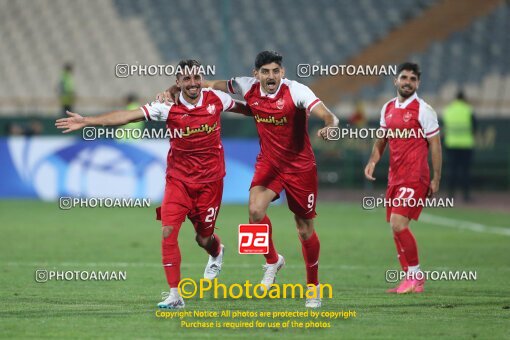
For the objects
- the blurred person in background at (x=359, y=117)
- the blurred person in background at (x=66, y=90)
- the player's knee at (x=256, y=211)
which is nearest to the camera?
the player's knee at (x=256, y=211)

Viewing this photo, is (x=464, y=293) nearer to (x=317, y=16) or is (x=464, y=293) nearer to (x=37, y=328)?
(x=37, y=328)

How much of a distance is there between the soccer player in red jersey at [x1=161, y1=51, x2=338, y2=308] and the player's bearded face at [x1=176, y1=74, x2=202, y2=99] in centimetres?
18

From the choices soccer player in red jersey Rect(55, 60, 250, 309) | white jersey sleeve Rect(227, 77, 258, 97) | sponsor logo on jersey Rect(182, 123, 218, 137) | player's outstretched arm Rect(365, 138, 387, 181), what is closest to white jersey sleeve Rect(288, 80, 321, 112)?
white jersey sleeve Rect(227, 77, 258, 97)

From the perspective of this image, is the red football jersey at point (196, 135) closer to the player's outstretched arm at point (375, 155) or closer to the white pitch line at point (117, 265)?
the player's outstretched arm at point (375, 155)

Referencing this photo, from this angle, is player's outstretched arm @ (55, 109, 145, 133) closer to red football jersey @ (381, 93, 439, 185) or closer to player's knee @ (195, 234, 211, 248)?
player's knee @ (195, 234, 211, 248)

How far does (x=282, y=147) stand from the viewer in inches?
360

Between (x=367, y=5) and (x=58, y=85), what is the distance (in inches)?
374

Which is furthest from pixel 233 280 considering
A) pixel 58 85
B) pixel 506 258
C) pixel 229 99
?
pixel 58 85

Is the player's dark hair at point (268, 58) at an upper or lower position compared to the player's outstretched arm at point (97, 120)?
upper

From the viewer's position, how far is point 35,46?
29.0m

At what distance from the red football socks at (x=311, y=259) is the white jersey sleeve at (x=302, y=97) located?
1.19 m

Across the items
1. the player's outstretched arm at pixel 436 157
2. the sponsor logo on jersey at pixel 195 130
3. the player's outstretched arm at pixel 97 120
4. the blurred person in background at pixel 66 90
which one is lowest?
the player's outstretched arm at pixel 436 157

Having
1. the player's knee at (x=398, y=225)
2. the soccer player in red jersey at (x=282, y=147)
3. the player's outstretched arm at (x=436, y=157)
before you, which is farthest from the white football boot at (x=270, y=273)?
the player's outstretched arm at (x=436, y=157)

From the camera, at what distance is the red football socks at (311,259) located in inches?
355
